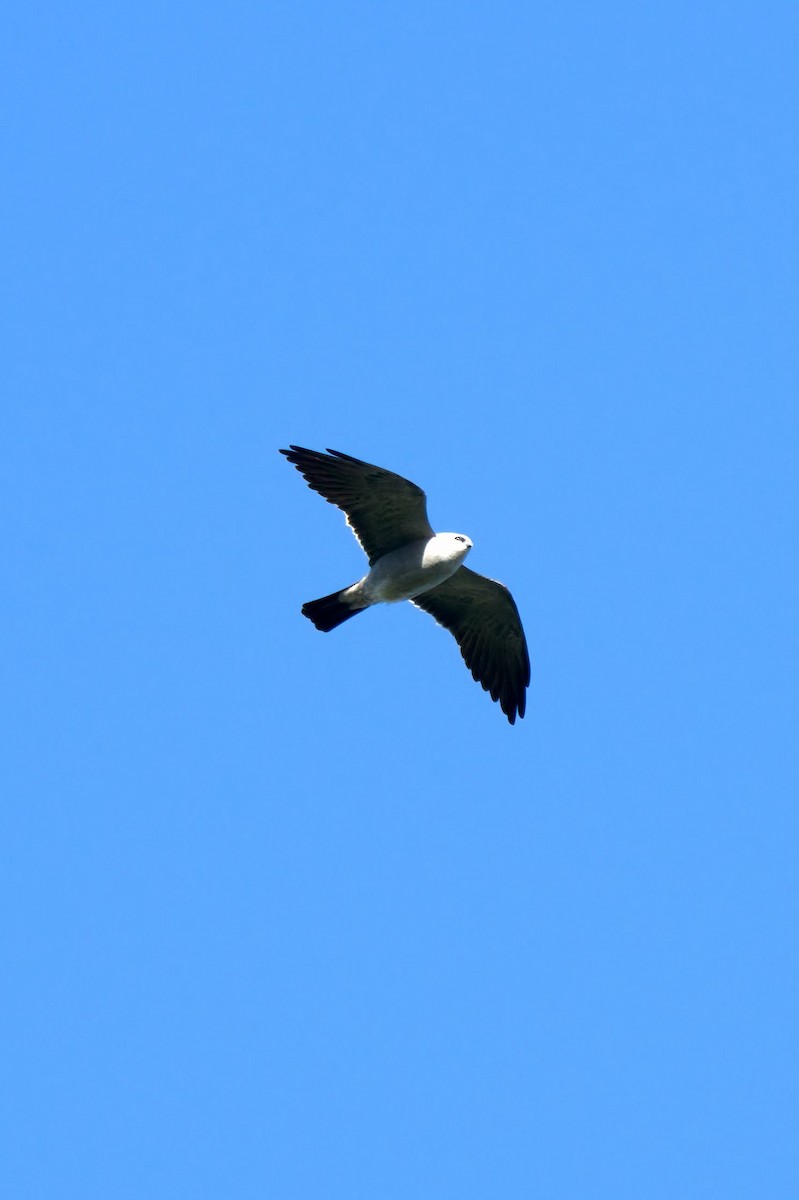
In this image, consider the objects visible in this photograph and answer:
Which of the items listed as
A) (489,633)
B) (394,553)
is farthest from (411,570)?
(489,633)

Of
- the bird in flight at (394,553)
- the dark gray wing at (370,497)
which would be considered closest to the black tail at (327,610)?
the bird in flight at (394,553)

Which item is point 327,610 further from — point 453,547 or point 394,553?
point 453,547

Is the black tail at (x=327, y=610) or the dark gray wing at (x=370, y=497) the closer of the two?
the dark gray wing at (x=370, y=497)

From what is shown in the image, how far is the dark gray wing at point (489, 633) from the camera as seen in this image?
16.5m

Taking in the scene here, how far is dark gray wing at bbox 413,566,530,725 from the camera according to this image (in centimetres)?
1648

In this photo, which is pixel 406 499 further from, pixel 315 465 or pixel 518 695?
pixel 518 695

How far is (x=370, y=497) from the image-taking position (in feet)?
49.5

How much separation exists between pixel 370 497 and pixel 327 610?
4.12 ft

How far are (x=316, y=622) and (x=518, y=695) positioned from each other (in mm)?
2679

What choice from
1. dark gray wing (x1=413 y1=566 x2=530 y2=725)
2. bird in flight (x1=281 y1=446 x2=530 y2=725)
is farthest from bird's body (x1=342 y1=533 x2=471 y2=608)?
dark gray wing (x1=413 y1=566 x2=530 y2=725)

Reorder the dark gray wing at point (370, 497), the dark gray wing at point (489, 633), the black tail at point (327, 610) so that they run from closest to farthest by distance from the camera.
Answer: the dark gray wing at point (370, 497) < the black tail at point (327, 610) < the dark gray wing at point (489, 633)

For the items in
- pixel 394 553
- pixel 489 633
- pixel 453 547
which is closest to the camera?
pixel 453 547

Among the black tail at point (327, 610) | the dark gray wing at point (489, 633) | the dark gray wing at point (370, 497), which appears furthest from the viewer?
the dark gray wing at point (489, 633)

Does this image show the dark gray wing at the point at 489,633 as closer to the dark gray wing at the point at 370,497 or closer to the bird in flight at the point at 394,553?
the bird in flight at the point at 394,553
